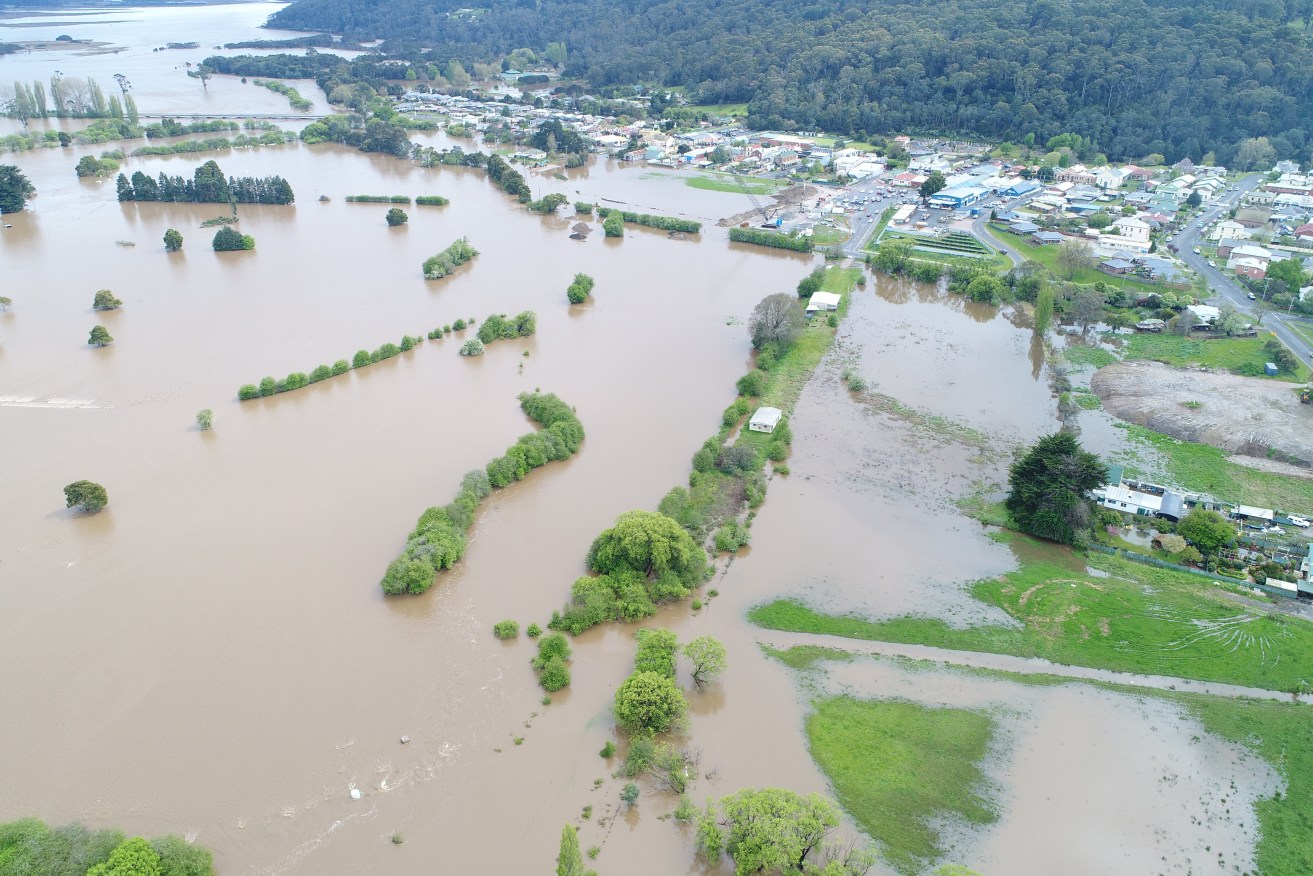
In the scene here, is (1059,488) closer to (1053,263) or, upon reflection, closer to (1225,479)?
(1225,479)

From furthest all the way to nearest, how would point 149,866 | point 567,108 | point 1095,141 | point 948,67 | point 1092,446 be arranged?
point 567,108
point 948,67
point 1095,141
point 1092,446
point 149,866

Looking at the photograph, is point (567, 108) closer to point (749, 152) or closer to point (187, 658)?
point (749, 152)

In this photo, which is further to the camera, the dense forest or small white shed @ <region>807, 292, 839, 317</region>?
the dense forest

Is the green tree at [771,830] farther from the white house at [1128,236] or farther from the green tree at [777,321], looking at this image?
the white house at [1128,236]

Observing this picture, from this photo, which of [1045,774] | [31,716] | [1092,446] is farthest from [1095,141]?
[31,716]

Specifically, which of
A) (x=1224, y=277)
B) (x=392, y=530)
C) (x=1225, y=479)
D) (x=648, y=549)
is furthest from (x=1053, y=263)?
(x=392, y=530)

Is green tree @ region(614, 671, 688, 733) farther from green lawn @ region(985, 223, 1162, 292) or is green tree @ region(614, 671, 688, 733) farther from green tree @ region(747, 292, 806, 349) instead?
green lawn @ region(985, 223, 1162, 292)

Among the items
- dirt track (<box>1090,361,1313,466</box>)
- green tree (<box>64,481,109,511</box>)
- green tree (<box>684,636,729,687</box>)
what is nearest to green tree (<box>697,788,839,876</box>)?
green tree (<box>684,636,729,687</box>)
